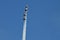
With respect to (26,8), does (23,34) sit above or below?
below

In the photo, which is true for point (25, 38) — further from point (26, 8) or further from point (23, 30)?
point (26, 8)

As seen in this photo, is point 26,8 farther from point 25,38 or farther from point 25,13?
point 25,38

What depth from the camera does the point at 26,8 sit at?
70188mm

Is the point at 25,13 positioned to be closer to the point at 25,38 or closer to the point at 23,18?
the point at 23,18

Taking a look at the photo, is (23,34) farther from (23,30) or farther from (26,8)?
(26,8)

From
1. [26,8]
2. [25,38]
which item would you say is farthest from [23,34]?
[26,8]

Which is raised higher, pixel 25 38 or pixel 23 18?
pixel 23 18

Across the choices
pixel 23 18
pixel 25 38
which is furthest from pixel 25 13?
pixel 25 38

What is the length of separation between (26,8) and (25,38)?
271 inches

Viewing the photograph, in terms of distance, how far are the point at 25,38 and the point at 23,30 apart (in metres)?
2.25

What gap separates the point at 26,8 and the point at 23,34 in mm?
5958

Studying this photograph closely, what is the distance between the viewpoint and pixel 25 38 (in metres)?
68.1

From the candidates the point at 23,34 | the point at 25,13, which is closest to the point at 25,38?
the point at 23,34

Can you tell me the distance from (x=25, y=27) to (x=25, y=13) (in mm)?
3201
